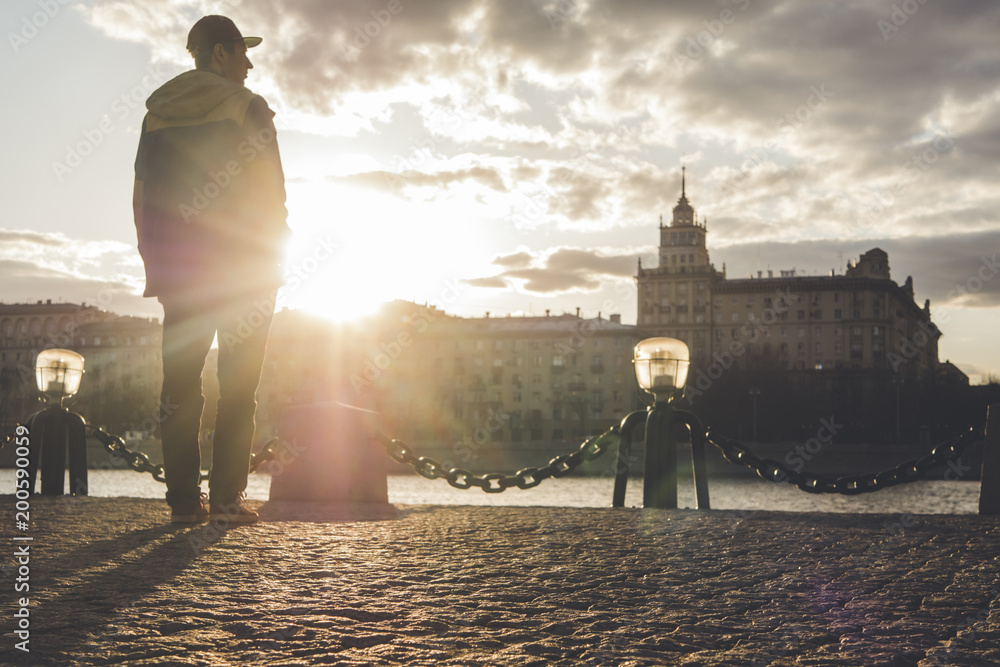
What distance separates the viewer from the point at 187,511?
4.28 m

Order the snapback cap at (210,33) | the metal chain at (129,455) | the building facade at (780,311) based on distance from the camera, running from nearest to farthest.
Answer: the snapback cap at (210,33) → the metal chain at (129,455) → the building facade at (780,311)

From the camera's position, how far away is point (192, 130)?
4297 millimetres

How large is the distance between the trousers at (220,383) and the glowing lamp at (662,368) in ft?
10.1

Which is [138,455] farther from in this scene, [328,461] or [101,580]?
[101,580]

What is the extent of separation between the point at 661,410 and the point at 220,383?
328cm

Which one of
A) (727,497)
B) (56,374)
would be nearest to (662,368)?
(56,374)

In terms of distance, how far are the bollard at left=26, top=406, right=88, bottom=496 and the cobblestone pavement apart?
10.4 feet

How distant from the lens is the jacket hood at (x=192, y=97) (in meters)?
4.28

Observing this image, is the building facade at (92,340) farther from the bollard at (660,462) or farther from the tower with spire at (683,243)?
the bollard at (660,462)

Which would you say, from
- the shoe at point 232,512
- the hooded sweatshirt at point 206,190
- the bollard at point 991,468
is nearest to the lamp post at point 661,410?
the bollard at point 991,468

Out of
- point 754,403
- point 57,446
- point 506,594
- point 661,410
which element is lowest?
point 506,594

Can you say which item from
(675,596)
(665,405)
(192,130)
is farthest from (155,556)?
(665,405)

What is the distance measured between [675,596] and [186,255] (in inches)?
109

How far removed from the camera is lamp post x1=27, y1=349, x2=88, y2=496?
7.36 meters
